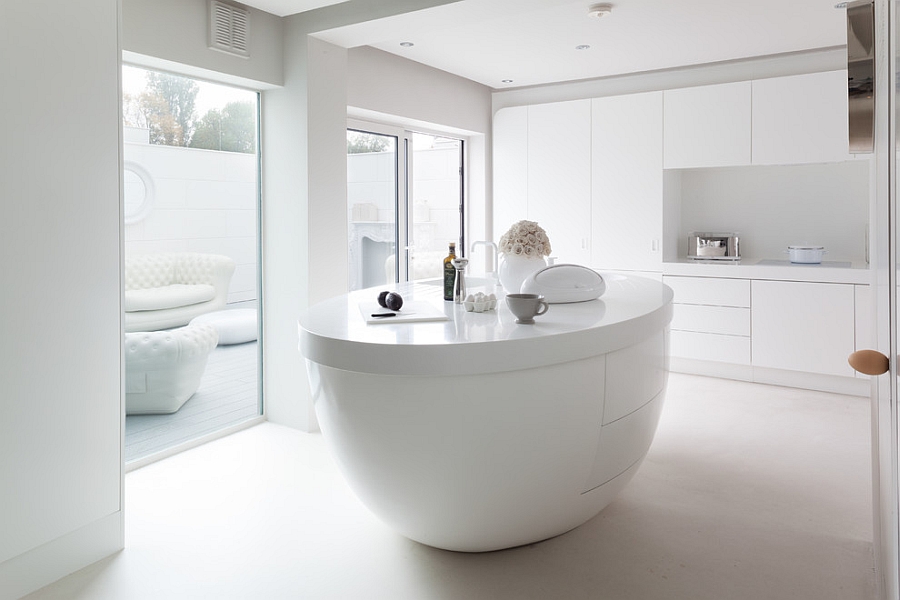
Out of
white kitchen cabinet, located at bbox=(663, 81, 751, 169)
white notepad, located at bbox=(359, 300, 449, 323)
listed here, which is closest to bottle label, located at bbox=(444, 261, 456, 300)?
white notepad, located at bbox=(359, 300, 449, 323)

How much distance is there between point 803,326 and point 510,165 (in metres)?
2.79

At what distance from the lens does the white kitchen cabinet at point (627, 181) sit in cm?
513

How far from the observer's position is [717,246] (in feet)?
17.1

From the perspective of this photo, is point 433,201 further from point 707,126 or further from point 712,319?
point 712,319

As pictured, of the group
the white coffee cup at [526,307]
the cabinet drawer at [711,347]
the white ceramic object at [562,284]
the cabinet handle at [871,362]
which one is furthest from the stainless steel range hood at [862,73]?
the cabinet drawer at [711,347]

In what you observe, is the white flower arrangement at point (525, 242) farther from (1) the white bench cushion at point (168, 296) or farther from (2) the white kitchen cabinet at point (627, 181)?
(2) the white kitchen cabinet at point (627, 181)

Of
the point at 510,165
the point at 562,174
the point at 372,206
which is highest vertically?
the point at 510,165

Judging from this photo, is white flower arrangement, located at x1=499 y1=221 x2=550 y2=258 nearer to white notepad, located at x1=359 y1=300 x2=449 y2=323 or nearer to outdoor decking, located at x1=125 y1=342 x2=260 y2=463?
white notepad, located at x1=359 y1=300 x2=449 y2=323

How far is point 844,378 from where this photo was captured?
178 inches

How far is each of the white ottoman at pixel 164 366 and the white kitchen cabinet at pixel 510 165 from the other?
3.14 m

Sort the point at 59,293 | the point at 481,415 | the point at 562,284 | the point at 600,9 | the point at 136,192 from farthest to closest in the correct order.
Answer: the point at 600,9
the point at 136,192
the point at 562,284
the point at 59,293
the point at 481,415

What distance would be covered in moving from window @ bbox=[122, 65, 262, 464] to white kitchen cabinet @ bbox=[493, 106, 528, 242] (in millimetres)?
2640

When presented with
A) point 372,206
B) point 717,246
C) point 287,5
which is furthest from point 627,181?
point 287,5

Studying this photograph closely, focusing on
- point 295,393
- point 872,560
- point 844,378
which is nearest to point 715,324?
point 844,378
